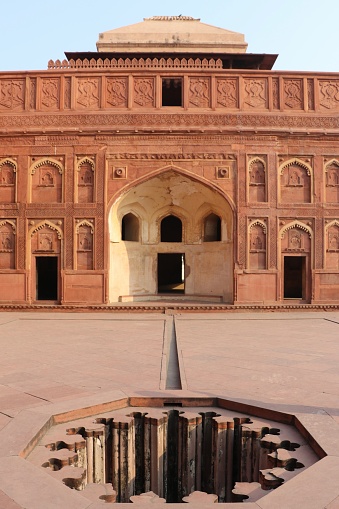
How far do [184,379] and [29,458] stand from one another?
6.29 ft

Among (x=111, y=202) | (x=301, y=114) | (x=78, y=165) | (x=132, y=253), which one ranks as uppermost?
(x=301, y=114)

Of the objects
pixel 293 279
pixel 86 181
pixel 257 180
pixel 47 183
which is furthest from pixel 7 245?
pixel 293 279

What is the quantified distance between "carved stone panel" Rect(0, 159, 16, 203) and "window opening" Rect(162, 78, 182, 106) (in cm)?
461

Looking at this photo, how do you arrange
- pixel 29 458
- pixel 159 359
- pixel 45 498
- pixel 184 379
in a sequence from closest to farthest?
pixel 45 498 < pixel 29 458 < pixel 184 379 < pixel 159 359

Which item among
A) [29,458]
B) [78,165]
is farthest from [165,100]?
[29,458]

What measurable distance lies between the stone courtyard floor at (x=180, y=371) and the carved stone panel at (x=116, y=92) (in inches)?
233

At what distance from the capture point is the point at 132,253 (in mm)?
13172

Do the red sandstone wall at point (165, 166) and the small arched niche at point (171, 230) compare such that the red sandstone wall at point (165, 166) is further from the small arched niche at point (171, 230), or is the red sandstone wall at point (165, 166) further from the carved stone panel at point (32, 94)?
the small arched niche at point (171, 230)

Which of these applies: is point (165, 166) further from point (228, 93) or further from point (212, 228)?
point (212, 228)

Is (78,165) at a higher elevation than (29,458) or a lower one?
higher

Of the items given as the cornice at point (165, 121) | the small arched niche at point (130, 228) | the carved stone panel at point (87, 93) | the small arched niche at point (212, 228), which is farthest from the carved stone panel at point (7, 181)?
the small arched niche at point (212, 228)

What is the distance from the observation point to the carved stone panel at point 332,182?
11938 millimetres

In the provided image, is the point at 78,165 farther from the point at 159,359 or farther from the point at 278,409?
the point at 278,409

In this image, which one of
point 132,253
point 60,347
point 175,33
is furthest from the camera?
point 175,33
